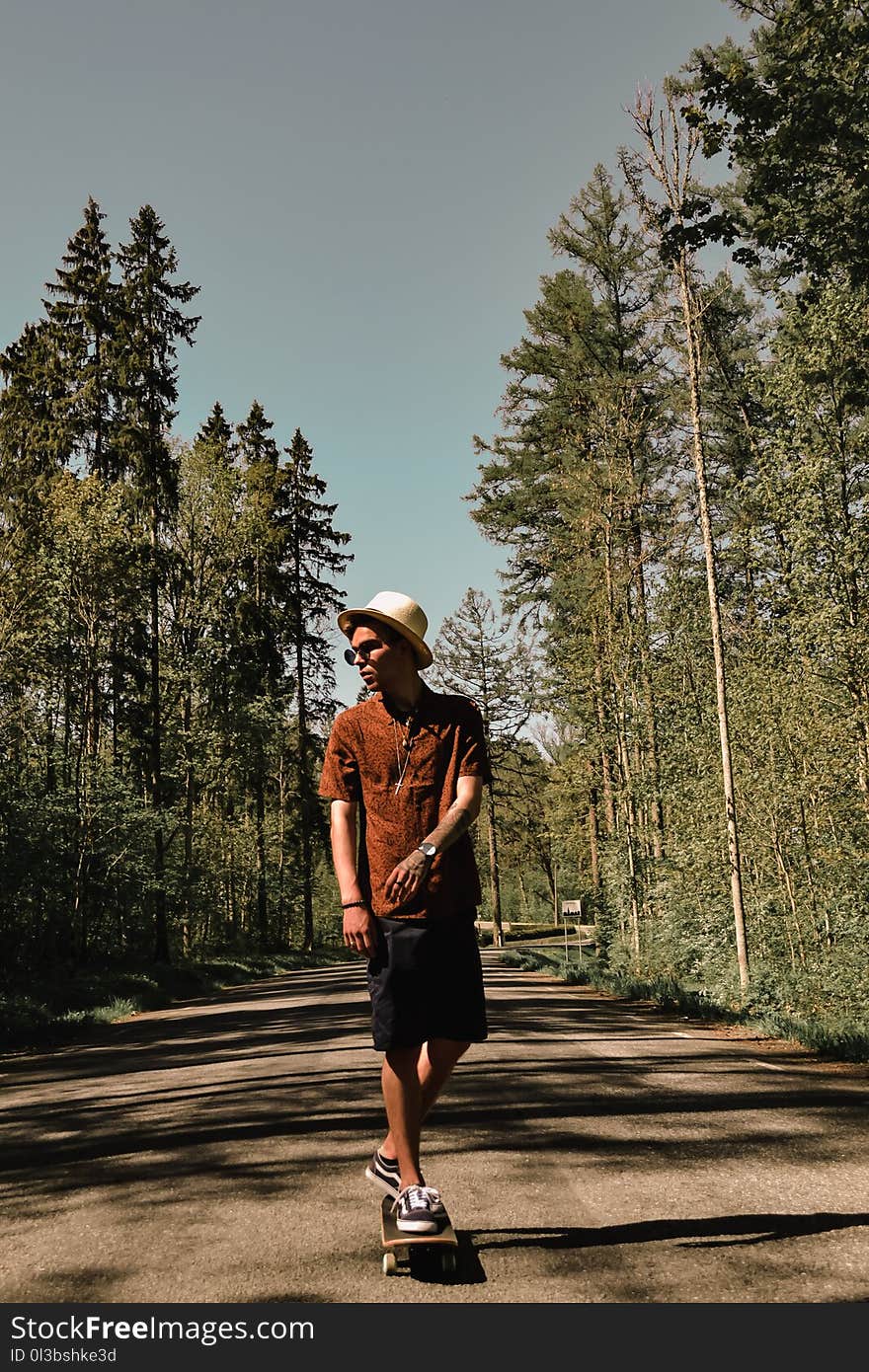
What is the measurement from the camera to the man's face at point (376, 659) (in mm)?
3561

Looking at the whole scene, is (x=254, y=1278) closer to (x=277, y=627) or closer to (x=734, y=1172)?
(x=734, y=1172)

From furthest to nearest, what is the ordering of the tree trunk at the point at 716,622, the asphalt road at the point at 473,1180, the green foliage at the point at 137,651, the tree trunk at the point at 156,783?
the tree trunk at the point at 156,783
the green foliage at the point at 137,651
the tree trunk at the point at 716,622
the asphalt road at the point at 473,1180

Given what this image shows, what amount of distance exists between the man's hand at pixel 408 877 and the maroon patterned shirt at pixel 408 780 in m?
0.07

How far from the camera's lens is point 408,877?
321 centimetres

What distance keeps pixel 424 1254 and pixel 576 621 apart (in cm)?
2051

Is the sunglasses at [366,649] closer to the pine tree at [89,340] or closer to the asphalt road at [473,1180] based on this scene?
the asphalt road at [473,1180]

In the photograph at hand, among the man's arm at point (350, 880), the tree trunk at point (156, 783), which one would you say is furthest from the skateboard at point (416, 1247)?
the tree trunk at point (156, 783)

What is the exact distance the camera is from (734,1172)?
13.4 feet

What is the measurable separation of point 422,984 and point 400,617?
134cm

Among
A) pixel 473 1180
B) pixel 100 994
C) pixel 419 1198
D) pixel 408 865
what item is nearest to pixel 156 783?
pixel 100 994

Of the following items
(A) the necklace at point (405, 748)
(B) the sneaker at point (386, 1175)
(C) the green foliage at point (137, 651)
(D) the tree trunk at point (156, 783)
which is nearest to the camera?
(B) the sneaker at point (386, 1175)

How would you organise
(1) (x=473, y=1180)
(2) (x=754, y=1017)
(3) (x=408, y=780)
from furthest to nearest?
(2) (x=754, y=1017)
(1) (x=473, y=1180)
(3) (x=408, y=780)

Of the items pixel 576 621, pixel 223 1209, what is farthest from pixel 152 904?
pixel 223 1209

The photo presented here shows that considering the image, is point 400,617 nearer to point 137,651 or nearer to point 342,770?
point 342,770
